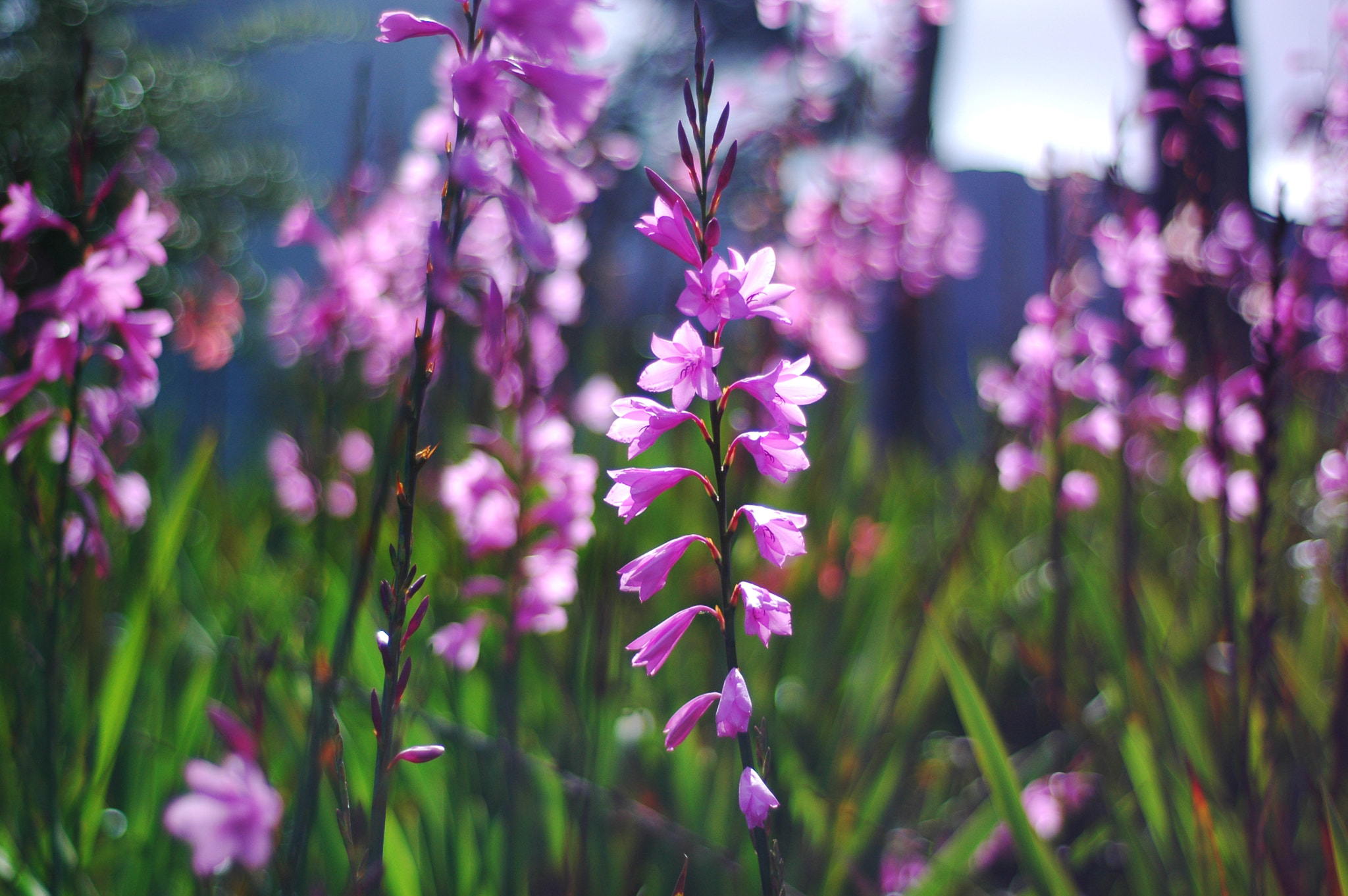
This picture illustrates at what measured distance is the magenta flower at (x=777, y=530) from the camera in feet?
1.60

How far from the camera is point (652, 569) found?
1.61ft

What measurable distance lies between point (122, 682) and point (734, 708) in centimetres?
118

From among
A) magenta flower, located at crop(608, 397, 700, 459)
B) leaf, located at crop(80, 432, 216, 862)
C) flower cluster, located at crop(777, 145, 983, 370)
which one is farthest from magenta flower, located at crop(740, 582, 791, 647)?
flower cluster, located at crop(777, 145, 983, 370)

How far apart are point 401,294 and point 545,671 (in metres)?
0.79

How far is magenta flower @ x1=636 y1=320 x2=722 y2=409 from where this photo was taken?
466mm

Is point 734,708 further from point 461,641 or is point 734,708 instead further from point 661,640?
point 461,641

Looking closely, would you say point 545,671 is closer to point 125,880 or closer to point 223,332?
point 125,880

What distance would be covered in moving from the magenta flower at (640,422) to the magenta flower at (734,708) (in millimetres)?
145

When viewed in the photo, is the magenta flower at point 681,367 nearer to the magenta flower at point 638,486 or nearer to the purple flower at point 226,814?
the magenta flower at point 638,486

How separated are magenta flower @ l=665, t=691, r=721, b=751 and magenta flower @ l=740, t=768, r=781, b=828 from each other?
0.15ft

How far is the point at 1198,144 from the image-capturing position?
111 centimetres

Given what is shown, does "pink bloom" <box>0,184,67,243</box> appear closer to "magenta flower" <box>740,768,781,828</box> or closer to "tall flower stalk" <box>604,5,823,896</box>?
"tall flower stalk" <box>604,5,823,896</box>

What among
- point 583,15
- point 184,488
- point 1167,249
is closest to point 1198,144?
point 1167,249

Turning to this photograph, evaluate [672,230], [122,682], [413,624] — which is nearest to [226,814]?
[413,624]
